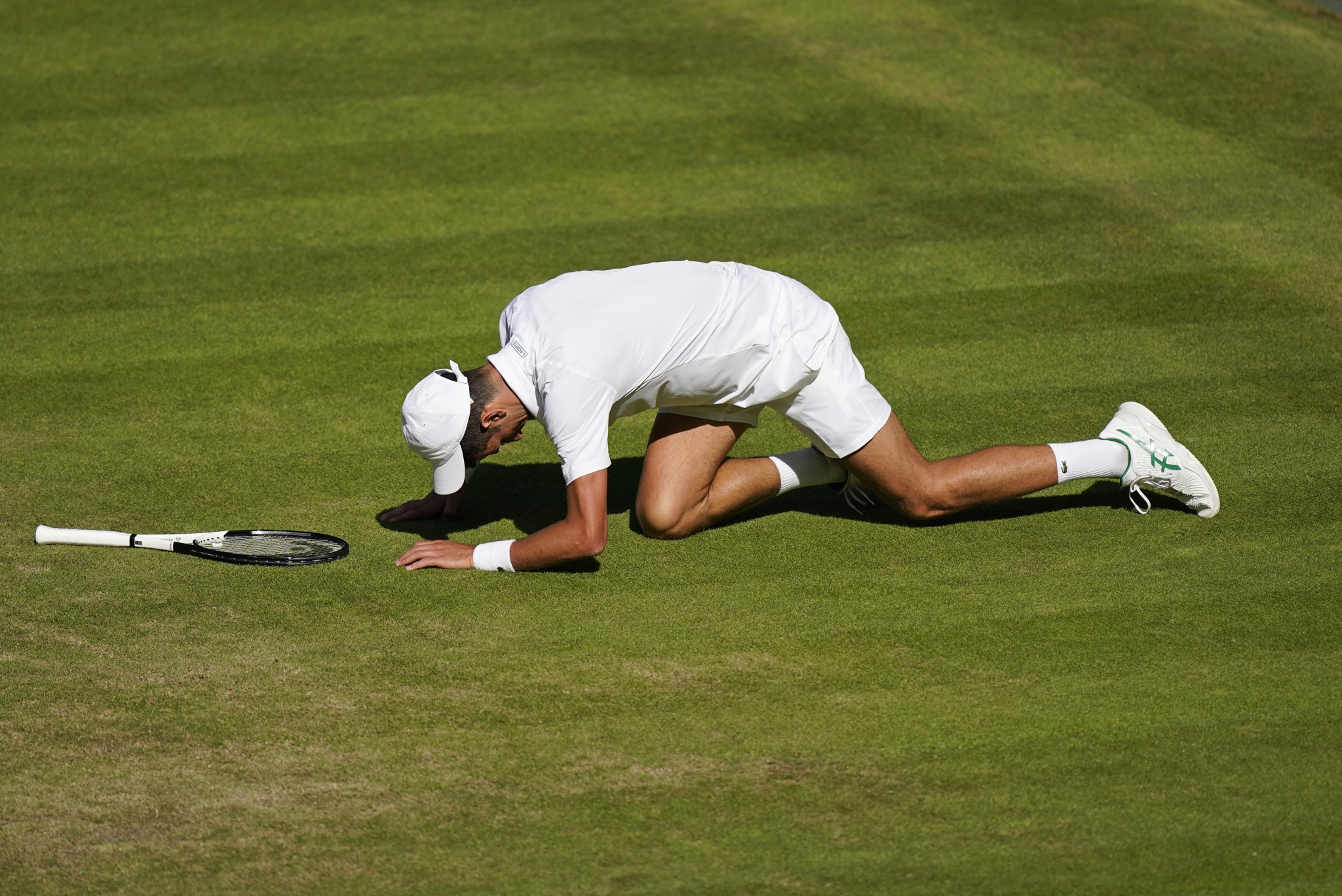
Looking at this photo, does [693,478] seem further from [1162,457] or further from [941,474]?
[1162,457]

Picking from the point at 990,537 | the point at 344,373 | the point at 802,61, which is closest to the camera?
the point at 990,537

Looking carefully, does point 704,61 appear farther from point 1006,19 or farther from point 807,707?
point 807,707

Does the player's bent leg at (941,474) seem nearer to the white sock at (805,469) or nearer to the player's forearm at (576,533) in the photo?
the white sock at (805,469)

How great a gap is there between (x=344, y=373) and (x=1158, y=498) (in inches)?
166

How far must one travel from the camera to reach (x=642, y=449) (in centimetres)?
734

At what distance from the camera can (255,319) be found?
8.52m

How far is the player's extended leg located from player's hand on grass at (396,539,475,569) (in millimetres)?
784

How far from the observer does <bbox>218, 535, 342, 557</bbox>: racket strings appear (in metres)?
6.08

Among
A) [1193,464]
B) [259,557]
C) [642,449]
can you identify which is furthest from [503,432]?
[1193,464]

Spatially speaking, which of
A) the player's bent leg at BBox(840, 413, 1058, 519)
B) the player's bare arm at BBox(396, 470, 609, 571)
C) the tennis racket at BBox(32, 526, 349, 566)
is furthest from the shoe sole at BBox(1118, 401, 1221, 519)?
the tennis racket at BBox(32, 526, 349, 566)

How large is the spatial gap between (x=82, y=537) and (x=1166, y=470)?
4.62m

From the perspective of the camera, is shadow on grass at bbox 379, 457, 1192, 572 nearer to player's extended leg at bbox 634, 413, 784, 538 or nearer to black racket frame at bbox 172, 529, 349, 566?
player's extended leg at bbox 634, 413, 784, 538

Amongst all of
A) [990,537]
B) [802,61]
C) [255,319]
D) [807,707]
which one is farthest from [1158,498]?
[802,61]

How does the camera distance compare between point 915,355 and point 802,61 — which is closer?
point 915,355
